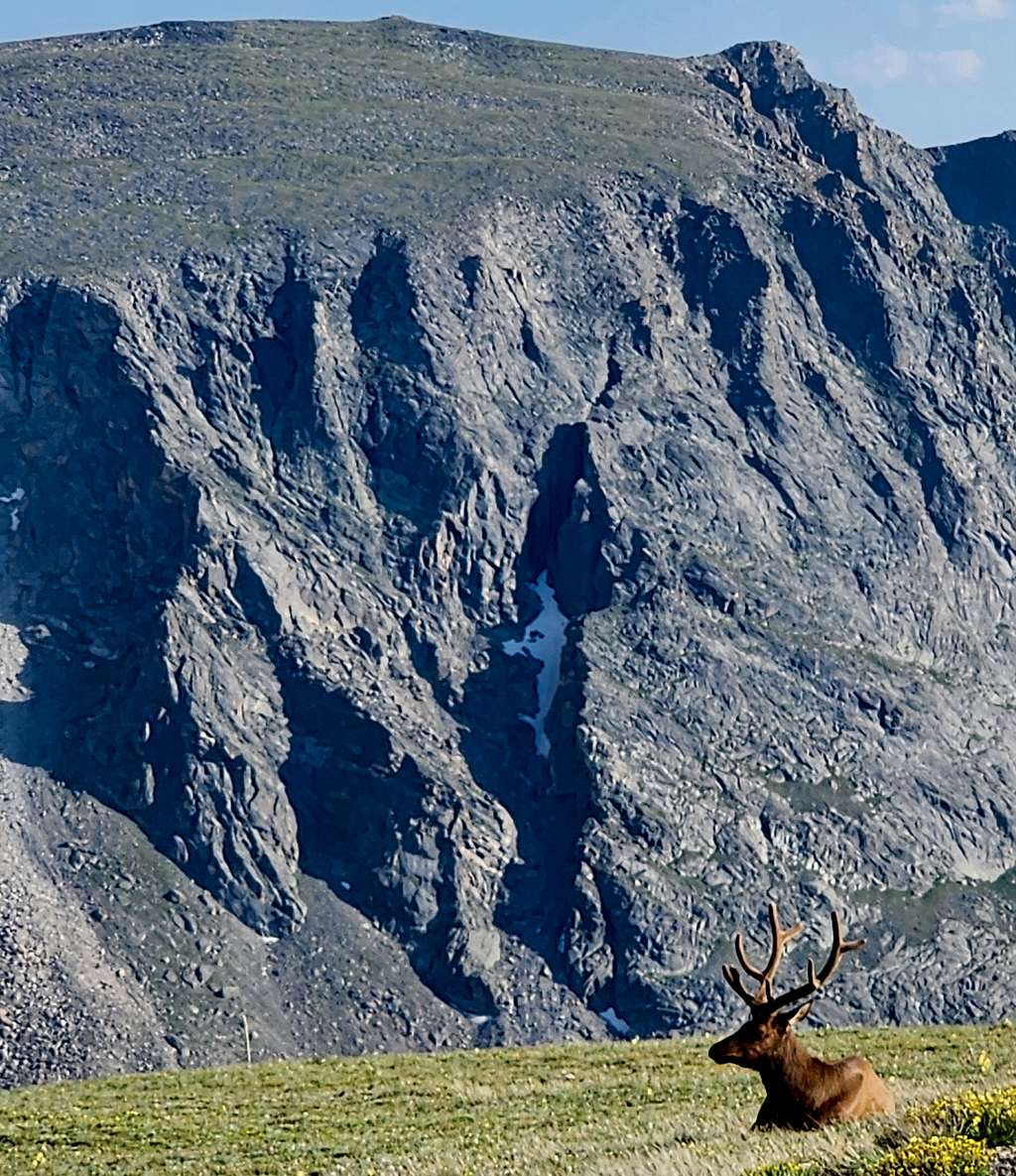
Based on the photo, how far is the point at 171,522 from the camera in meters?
188

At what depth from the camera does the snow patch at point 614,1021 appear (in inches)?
6781

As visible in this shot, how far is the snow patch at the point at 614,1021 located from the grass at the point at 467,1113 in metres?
120

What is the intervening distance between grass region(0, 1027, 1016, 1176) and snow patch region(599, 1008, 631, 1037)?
395 ft

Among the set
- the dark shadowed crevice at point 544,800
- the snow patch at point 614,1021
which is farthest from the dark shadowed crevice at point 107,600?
the snow patch at point 614,1021

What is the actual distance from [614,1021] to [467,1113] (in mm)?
136431

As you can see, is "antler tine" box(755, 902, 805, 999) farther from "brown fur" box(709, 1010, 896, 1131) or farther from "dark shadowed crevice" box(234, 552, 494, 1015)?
"dark shadowed crevice" box(234, 552, 494, 1015)

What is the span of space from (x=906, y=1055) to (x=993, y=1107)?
22654mm

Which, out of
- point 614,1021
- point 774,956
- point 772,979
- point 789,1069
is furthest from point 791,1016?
point 614,1021

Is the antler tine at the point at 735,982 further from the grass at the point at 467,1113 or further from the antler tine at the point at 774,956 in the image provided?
the grass at the point at 467,1113

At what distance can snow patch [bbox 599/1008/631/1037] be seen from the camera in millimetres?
172250

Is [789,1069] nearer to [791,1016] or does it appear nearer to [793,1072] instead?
[793,1072]

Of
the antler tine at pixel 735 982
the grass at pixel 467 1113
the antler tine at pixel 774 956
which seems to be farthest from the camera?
the antler tine at pixel 774 956

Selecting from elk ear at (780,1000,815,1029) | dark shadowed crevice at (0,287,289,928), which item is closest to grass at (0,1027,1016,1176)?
elk ear at (780,1000,815,1029)

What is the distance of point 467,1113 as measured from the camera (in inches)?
1549
